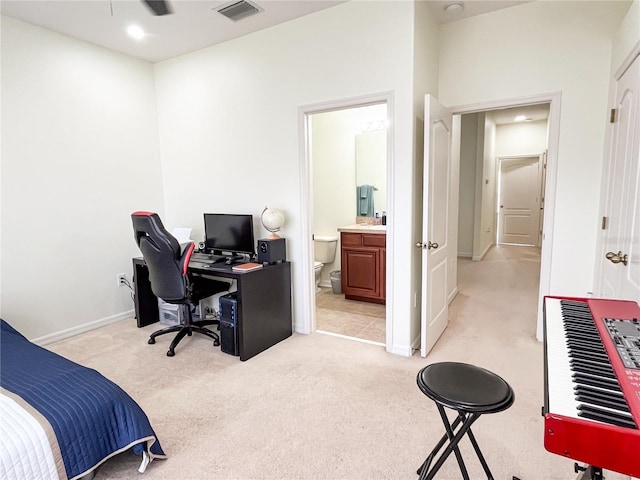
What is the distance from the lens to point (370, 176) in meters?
4.71

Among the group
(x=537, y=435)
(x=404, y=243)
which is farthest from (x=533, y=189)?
(x=537, y=435)

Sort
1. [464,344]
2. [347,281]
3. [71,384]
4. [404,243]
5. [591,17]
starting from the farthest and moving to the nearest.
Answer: [347,281]
[464,344]
[404,243]
[591,17]
[71,384]

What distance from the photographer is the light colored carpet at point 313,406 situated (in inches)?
67.9

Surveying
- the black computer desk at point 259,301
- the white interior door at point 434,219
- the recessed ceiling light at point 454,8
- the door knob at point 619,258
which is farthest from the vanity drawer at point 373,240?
the door knob at point 619,258

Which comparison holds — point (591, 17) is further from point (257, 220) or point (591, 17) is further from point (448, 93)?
point (257, 220)

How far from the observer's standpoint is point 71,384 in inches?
65.3

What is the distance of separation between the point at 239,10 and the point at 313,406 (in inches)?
116

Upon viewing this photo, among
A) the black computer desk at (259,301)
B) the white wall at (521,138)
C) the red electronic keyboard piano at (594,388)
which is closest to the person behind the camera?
the red electronic keyboard piano at (594,388)

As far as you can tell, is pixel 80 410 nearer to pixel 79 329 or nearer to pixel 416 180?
pixel 79 329

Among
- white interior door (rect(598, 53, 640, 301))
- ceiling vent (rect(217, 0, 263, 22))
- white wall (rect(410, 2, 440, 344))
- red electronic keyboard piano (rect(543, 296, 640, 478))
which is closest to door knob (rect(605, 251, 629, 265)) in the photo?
white interior door (rect(598, 53, 640, 301))

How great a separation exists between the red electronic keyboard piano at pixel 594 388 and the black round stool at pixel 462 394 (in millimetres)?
287

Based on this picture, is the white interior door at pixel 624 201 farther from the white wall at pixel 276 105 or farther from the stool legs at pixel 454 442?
the white wall at pixel 276 105

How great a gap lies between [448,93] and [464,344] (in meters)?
2.17

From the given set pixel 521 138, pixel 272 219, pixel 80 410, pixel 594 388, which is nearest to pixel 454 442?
pixel 594 388
